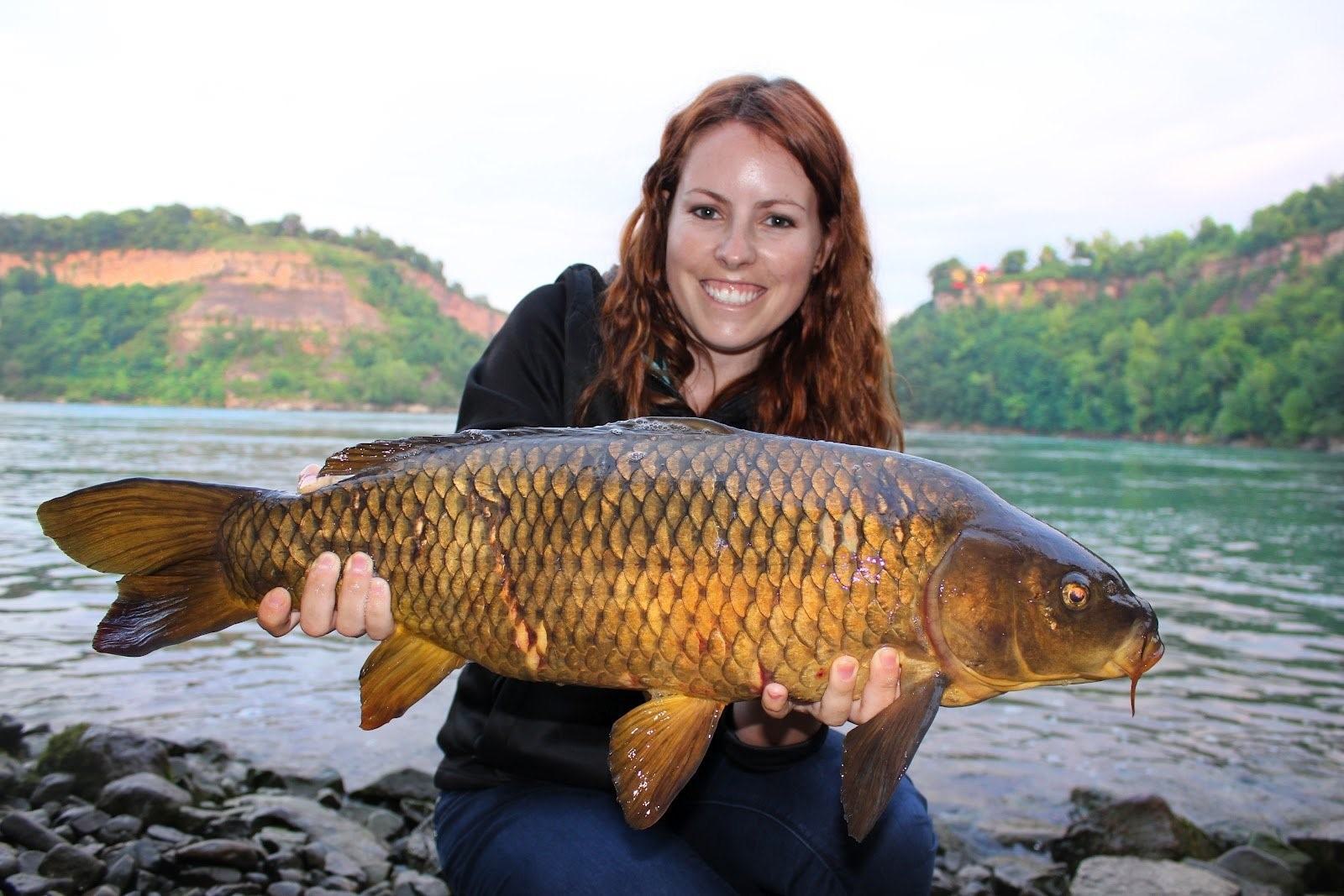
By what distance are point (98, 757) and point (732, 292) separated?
3.36 m

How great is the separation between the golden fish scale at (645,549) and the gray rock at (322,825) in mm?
2324

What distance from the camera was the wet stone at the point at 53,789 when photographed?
4.11m

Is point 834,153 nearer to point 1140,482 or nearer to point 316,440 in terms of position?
point 1140,482

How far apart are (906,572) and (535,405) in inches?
44.3

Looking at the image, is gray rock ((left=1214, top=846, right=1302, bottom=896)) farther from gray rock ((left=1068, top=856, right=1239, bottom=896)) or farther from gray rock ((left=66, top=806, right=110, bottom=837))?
Result: gray rock ((left=66, top=806, right=110, bottom=837))

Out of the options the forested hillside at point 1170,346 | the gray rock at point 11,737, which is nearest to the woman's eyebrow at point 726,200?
the gray rock at point 11,737

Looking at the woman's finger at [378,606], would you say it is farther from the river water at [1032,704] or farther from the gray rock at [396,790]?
the river water at [1032,704]

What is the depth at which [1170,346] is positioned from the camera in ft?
254

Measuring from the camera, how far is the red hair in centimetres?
264

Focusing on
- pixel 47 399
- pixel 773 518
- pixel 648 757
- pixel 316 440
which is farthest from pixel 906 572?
pixel 47 399

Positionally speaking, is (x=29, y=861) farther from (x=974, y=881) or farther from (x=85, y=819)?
(x=974, y=881)

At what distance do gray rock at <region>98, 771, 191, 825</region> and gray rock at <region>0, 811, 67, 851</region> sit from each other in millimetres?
320

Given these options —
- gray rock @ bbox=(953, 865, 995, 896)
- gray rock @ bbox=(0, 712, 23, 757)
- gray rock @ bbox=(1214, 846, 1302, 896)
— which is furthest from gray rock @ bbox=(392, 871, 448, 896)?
gray rock @ bbox=(1214, 846, 1302, 896)

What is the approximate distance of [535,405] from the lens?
261cm
